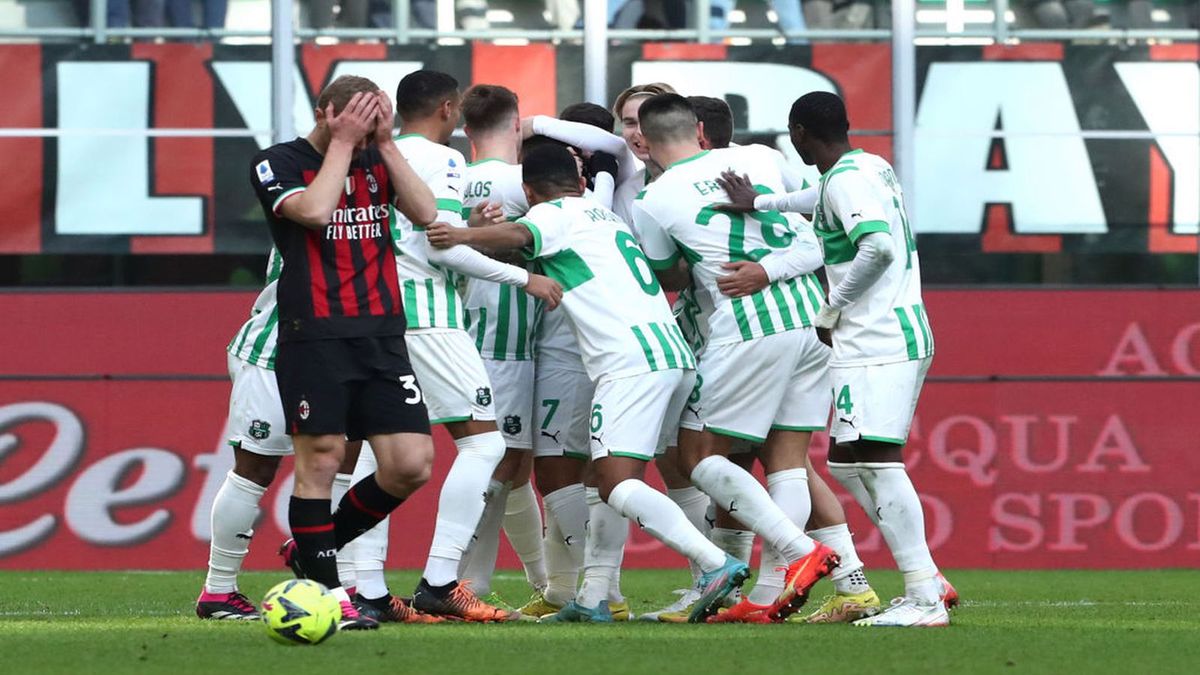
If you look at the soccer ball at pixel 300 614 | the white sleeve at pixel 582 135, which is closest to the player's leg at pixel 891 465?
the white sleeve at pixel 582 135

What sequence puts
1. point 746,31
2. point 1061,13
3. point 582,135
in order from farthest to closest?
point 1061,13, point 746,31, point 582,135

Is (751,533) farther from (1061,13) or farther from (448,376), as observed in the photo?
(1061,13)

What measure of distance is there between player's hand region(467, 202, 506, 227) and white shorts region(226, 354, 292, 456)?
910 millimetres

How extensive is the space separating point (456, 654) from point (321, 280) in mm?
1322

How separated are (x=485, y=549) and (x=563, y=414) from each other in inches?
28.1

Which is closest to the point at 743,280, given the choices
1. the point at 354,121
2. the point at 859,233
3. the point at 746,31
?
the point at 859,233

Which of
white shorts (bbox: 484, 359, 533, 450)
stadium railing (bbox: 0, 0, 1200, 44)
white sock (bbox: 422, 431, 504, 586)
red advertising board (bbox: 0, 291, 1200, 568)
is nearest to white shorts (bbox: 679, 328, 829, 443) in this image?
white shorts (bbox: 484, 359, 533, 450)

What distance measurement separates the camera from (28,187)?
12617 millimetres

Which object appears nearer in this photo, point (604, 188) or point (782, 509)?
point (782, 509)

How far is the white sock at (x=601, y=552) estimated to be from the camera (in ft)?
23.8

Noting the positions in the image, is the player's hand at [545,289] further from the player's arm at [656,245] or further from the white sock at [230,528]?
the white sock at [230,528]

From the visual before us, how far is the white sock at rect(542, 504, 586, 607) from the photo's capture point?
784cm

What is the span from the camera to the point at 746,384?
7422 millimetres

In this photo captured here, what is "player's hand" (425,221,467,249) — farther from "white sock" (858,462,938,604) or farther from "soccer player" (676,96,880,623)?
"white sock" (858,462,938,604)
